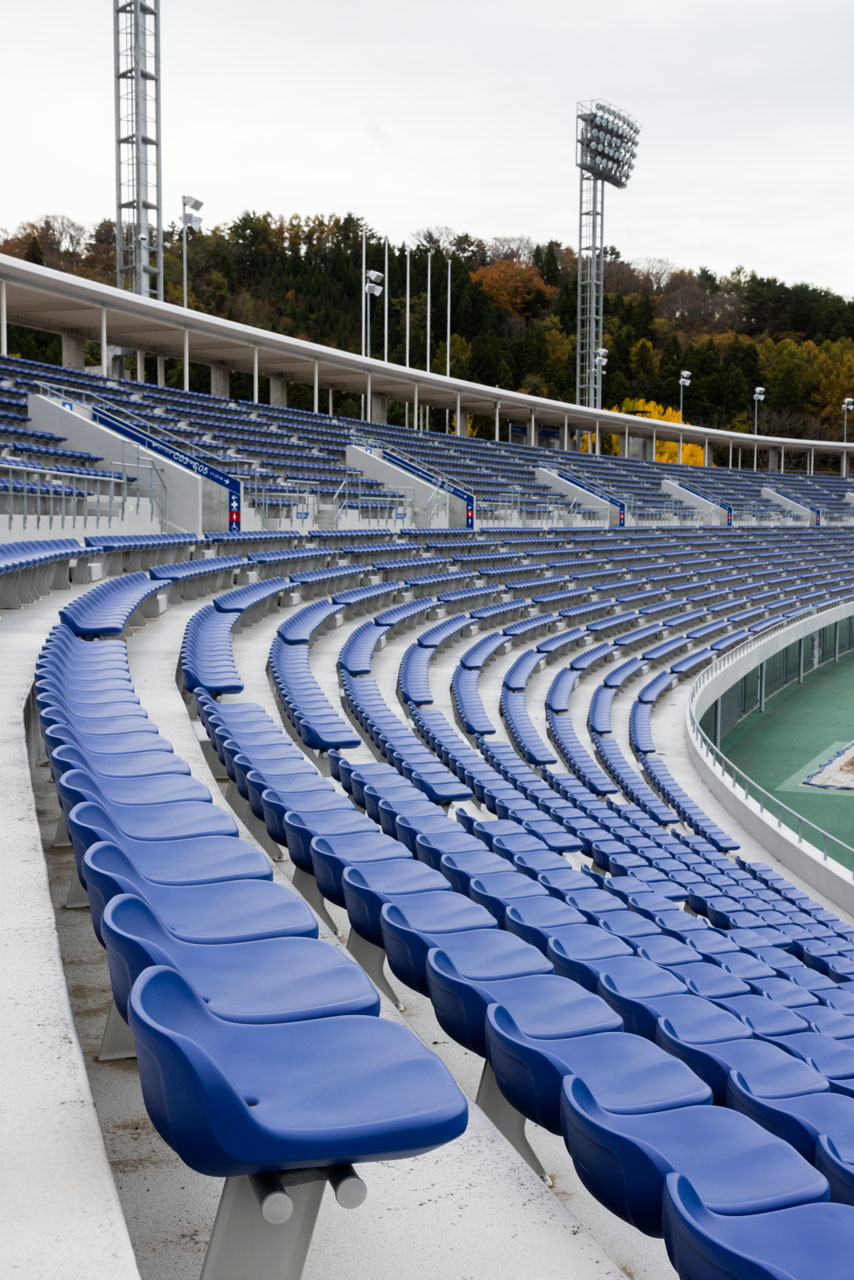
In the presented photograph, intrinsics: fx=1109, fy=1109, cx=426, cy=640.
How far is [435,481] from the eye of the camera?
25547 mm

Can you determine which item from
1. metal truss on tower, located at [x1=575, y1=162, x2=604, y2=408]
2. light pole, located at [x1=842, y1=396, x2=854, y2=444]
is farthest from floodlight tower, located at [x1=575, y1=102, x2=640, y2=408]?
light pole, located at [x1=842, y1=396, x2=854, y2=444]

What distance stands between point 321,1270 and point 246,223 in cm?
6679

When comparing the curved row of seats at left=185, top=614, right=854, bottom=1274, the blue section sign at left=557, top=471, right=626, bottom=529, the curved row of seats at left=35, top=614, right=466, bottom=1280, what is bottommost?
the curved row of seats at left=185, top=614, right=854, bottom=1274

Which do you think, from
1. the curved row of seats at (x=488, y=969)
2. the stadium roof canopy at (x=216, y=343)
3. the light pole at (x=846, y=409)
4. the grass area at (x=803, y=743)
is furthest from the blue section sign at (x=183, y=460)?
the light pole at (x=846, y=409)

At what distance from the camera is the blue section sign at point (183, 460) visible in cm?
1706

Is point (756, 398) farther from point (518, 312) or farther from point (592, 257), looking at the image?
point (518, 312)

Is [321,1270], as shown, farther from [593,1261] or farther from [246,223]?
[246,223]

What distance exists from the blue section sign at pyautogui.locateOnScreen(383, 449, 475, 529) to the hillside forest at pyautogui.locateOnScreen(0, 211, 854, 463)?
2266cm

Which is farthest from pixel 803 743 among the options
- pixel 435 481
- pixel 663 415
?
pixel 663 415

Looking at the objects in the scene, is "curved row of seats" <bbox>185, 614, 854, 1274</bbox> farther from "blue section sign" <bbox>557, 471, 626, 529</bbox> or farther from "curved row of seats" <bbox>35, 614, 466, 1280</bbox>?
"blue section sign" <bbox>557, 471, 626, 529</bbox>

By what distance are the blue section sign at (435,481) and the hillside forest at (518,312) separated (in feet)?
74.3

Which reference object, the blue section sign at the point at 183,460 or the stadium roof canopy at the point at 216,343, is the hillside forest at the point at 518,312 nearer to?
the stadium roof canopy at the point at 216,343

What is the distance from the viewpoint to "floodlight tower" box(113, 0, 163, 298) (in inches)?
997

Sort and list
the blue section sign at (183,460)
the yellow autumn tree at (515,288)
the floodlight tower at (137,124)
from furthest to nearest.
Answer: the yellow autumn tree at (515,288) → the floodlight tower at (137,124) → the blue section sign at (183,460)
